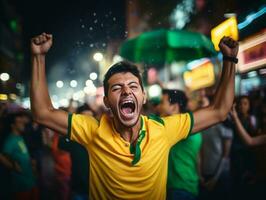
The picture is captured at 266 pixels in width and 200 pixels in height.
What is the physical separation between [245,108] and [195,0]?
12208 mm

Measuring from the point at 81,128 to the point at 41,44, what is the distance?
73 centimetres

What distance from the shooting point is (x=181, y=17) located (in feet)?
62.9

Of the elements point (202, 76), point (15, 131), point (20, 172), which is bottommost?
point (20, 172)

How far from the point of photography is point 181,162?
461 centimetres

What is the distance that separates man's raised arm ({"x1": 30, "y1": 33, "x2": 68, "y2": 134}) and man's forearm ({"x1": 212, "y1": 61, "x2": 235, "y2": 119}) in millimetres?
1324

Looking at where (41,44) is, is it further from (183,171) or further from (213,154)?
(213,154)

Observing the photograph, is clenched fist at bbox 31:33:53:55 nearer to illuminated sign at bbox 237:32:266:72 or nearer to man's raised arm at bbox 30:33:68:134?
man's raised arm at bbox 30:33:68:134

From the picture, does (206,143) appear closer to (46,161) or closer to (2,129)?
(2,129)

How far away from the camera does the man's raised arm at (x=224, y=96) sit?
278 centimetres

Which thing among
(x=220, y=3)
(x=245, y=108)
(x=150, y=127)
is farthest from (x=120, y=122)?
(x=220, y=3)

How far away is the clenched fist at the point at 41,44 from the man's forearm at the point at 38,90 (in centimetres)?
4

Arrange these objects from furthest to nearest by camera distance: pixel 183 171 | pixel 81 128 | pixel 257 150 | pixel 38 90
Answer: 1. pixel 257 150
2. pixel 183 171
3. pixel 81 128
4. pixel 38 90

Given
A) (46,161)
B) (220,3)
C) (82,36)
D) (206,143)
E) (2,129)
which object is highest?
(220,3)

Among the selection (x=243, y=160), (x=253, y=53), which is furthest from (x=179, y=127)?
(x=253, y=53)
